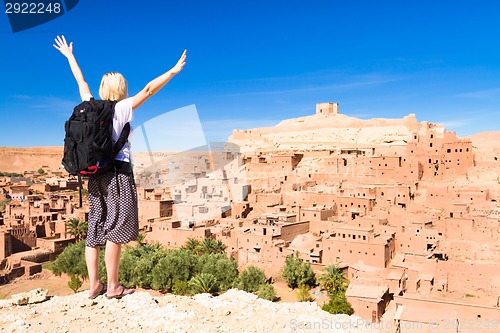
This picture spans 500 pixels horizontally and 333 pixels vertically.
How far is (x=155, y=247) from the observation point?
18391 millimetres

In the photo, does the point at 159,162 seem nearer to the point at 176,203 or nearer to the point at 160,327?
the point at 176,203

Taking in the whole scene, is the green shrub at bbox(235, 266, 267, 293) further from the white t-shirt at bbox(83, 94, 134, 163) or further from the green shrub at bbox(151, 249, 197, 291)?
the white t-shirt at bbox(83, 94, 134, 163)

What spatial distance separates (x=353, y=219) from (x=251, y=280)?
20.1 feet

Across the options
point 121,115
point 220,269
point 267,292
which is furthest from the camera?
point 220,269

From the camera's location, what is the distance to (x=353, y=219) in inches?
742

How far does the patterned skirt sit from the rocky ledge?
629mm

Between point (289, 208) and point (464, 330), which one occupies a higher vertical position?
point (289, 208)

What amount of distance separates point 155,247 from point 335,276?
26.3 feet

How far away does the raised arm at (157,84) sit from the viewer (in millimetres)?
2779

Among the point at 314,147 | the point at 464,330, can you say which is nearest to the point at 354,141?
the point at 314,147

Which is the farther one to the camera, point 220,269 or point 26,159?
point 26,159

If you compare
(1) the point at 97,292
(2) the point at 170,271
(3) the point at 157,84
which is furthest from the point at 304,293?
(3) the point at 157,84

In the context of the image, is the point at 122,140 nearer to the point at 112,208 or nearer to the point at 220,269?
the point at 112,208

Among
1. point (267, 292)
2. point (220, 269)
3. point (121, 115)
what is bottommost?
point (267, 292)
